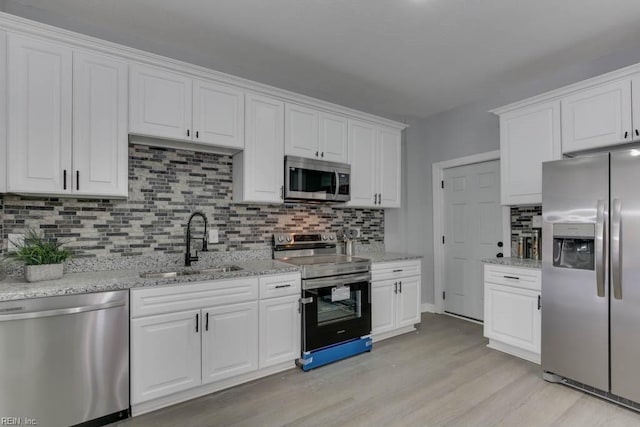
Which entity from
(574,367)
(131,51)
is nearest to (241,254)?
(131,51)

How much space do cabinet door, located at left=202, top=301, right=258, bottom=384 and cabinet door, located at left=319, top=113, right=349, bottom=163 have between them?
1.73m

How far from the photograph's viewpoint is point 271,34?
268cm

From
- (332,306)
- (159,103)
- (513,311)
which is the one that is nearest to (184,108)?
(159,103)

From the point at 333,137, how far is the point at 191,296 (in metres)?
2.12

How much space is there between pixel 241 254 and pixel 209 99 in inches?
56.3

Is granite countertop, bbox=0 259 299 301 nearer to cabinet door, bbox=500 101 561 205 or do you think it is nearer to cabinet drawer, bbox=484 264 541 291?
cabinet drawer, bbox=484 264 541 291

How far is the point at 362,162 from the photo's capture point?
3.71 metres

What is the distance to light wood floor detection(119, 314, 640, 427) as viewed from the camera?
2.08 metres

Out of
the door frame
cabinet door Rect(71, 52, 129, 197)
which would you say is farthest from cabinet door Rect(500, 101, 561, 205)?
cabinet door Rect(71, 52, 129, 197)

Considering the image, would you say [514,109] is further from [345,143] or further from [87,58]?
[87,58]

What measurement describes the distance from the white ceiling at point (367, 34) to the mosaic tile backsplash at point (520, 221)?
1.42 meters

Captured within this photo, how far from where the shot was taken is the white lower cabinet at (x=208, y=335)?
2135 mm

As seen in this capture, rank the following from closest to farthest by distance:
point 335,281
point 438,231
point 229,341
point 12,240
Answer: point 12,240 < point 229,341 < point 335,281 < point 438,231

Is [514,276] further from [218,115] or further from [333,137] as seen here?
[218,115]
